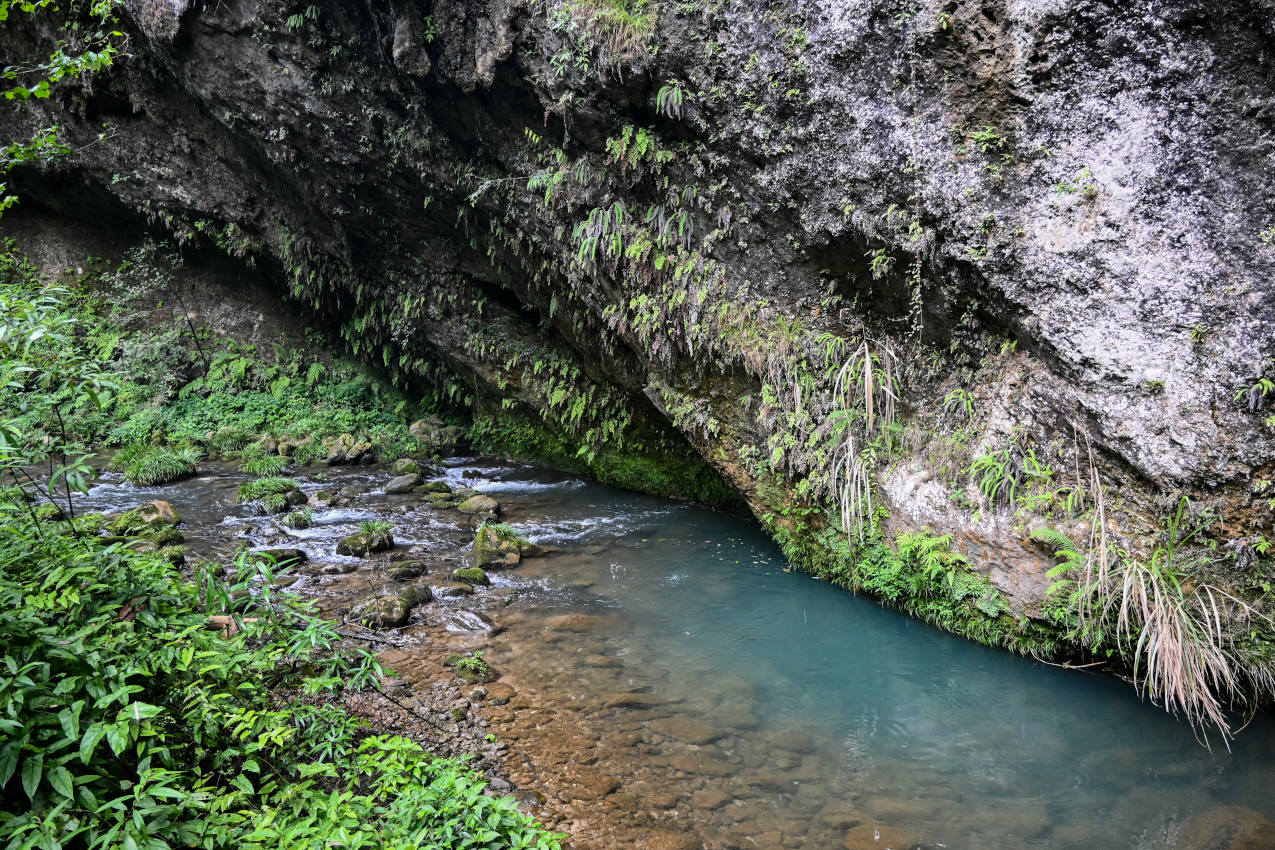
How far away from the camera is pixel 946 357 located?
6.98 meters

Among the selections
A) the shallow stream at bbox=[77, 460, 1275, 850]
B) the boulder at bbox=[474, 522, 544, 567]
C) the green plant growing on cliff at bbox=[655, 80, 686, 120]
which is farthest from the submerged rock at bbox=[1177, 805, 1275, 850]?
the green plant growing on cliff at bbox=[655, 80, 686, 120]

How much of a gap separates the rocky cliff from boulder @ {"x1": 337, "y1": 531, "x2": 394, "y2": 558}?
426 cm

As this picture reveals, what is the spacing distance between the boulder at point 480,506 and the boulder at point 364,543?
204 centimetres

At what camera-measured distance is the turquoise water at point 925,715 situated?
437 centimetres

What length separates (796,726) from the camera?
17.3 feet

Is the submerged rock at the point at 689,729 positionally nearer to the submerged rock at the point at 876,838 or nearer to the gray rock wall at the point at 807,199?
the submerged rock at the point at 876,838

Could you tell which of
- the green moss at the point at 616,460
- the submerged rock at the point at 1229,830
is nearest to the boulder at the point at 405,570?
the green moss at the point at 616,460

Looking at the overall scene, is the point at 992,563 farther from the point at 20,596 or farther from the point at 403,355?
the point at 403,355

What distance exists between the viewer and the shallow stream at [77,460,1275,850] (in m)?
4.24

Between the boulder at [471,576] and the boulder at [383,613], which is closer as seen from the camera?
the boulder at [383,613]

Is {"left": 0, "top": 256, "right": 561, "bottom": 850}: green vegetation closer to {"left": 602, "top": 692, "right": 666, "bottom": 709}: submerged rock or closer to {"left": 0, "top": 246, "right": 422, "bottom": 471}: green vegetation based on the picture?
{"left": 602, "top": 692, "right": 666, "bottom": 709}: submerged rock

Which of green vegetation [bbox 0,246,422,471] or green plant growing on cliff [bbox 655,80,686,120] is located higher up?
green plant growing on cliff [bbox 655,80,686,120]

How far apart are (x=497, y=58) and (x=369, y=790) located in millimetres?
8944

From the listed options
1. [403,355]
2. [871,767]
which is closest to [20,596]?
[871,767]
